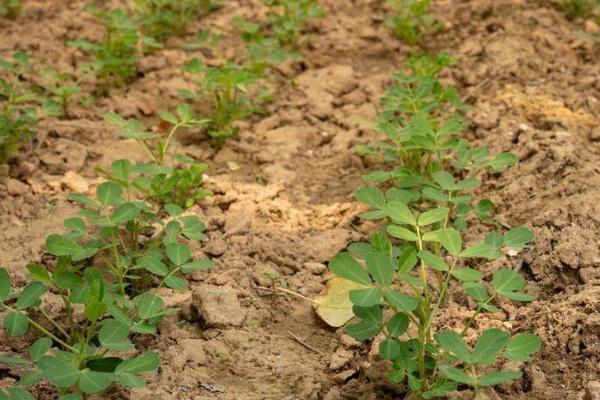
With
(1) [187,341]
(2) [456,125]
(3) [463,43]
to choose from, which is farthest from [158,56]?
(1) [187,341]

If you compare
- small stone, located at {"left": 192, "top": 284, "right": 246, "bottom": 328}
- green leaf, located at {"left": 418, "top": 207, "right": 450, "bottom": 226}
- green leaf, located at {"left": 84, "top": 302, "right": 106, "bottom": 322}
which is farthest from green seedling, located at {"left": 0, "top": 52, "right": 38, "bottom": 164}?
green leaf, located at {"left": 418, "top": 207, "right": 450, "bottom": 226}

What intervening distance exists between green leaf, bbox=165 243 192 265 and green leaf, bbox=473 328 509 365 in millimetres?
1020

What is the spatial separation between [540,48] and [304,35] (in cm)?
130

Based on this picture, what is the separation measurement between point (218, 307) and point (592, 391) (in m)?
1.18

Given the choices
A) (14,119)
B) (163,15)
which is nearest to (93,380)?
(14,119)

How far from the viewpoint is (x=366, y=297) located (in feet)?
7.32

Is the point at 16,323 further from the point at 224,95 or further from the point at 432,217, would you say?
the point at 224,95

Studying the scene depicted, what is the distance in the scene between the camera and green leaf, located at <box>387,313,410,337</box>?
228 cm

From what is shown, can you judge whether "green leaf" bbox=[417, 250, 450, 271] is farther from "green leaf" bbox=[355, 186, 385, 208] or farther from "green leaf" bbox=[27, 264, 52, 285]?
"green leaf" bbox=[27, 264, 52, 285]

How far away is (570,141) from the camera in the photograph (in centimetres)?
340

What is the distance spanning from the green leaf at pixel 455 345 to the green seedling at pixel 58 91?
85.8 inches

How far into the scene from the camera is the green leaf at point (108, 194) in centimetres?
277

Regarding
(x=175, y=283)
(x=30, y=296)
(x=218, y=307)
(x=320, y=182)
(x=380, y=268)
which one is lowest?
(x=320, y=182)

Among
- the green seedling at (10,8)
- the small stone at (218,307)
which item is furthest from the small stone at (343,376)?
the green seedling at (10,8)
